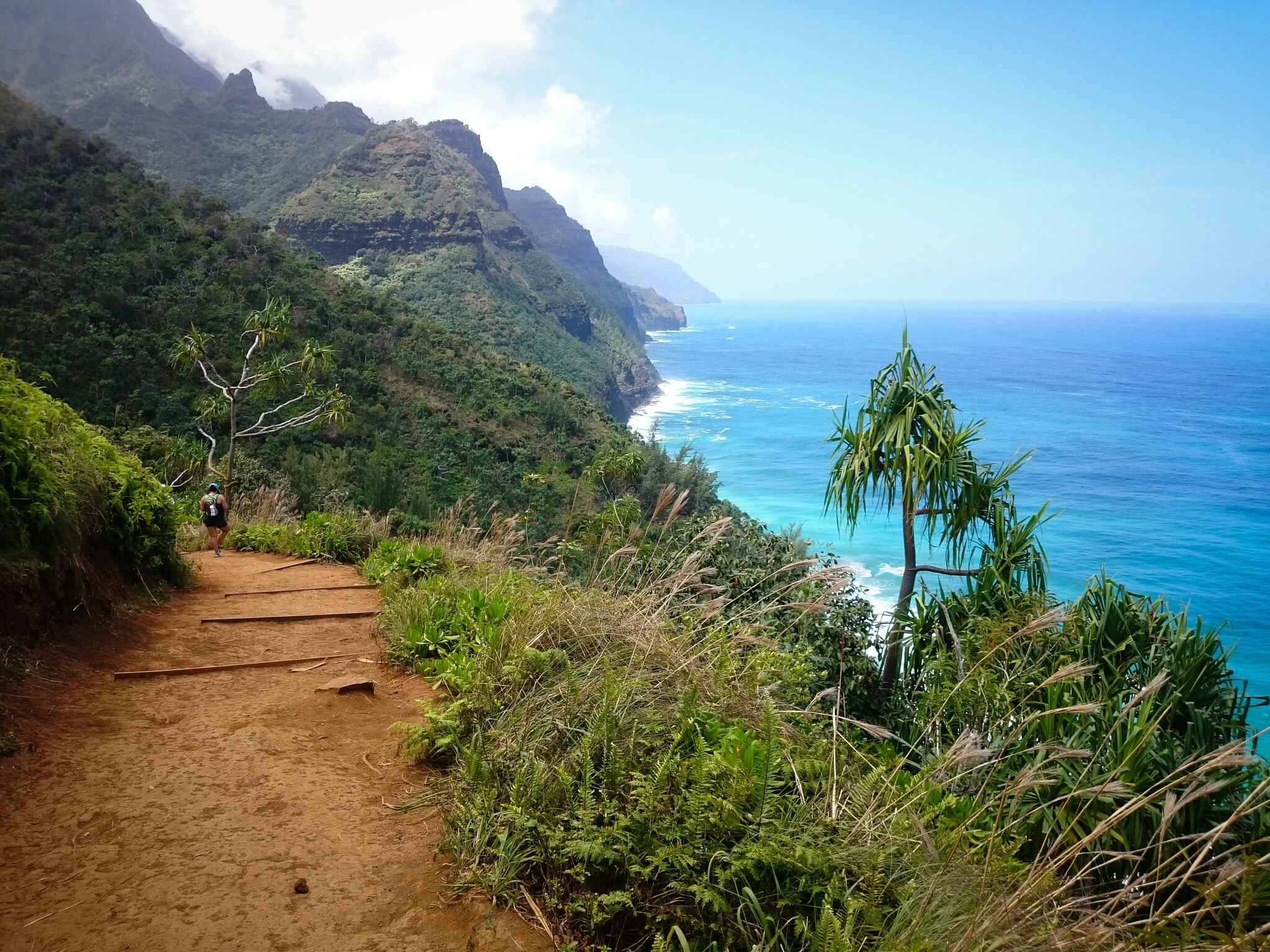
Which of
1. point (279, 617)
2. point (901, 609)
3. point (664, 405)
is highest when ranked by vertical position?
point (279, 617)

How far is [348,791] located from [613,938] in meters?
1.35

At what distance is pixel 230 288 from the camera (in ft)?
97.4

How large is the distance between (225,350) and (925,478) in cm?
2649

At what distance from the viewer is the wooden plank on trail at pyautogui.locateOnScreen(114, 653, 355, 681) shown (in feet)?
12.3

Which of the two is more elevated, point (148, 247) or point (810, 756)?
point (148, 247)

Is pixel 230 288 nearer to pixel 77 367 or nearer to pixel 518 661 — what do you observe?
pixel 77 367

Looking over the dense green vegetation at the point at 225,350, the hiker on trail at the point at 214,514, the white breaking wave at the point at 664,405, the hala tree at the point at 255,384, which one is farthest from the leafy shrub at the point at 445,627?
the white breaking wave at the point at 664,405

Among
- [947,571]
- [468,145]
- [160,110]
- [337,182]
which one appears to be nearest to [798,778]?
[947,571]

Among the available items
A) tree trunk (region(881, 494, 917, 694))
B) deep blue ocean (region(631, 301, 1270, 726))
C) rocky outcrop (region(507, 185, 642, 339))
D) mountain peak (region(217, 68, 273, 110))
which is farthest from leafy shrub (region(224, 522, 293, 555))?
rocky outcrop (region(507, 185, 642, 339))

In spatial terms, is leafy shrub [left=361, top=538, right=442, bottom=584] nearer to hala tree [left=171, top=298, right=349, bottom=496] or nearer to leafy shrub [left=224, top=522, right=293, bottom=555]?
leafy shrub [left=224, top=522, right=293, bottom=555]

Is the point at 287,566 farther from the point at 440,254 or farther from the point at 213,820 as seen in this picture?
the point at 440,254

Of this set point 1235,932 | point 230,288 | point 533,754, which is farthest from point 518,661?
point 230,288

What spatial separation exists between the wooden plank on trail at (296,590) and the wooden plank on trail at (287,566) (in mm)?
923

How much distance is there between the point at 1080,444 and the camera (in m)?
70.7
